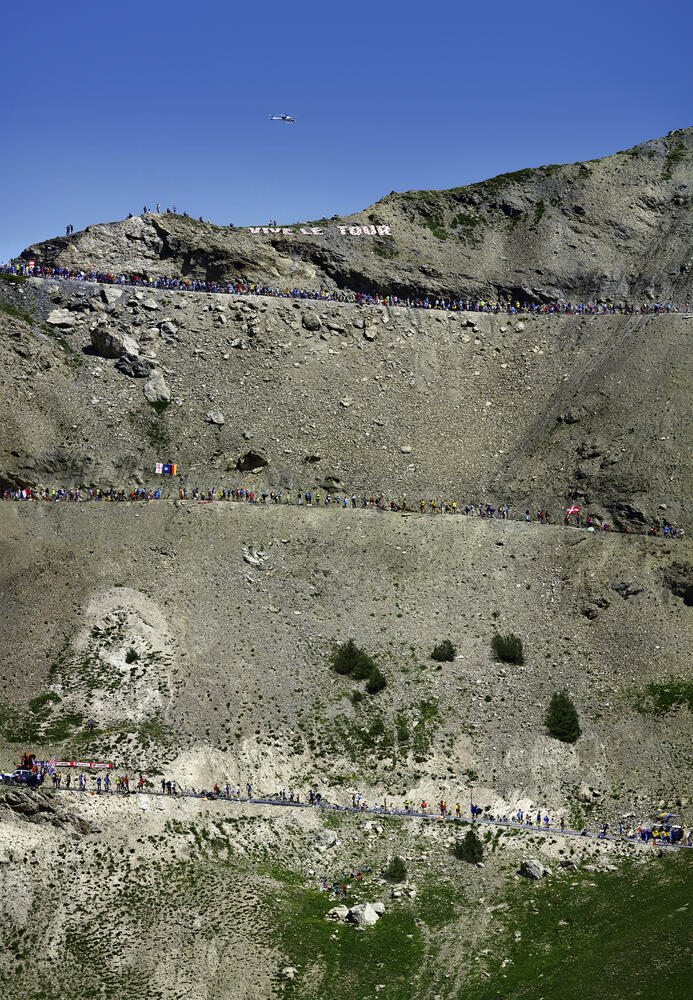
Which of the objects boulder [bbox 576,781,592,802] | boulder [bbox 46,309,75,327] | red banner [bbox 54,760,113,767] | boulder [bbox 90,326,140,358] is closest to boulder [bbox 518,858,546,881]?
boulder [bbox 576,781,592,802]

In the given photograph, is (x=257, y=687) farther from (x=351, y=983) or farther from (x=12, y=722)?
(x=351, y=983)

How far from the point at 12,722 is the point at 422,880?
2689cm

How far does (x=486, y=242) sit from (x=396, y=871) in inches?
3126

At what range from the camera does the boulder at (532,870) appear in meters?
54.7

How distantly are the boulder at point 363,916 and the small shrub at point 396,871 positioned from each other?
9.59 feet

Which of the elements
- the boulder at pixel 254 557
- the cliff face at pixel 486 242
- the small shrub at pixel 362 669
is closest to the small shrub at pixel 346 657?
the small shrub at pixel 362 669

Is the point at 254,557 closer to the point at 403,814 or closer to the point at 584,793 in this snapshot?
the point at 403,814

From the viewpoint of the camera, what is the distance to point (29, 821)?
5262cm

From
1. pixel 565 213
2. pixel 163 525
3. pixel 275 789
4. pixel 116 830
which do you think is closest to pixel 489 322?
pixel 565 213

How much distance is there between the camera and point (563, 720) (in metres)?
64.1

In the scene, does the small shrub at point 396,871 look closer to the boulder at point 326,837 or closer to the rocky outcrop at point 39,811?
the boulder at point 326,837

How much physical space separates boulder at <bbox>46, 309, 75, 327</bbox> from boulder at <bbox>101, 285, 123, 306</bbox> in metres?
3.85

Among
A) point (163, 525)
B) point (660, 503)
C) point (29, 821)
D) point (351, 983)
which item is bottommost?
point (351, 983)

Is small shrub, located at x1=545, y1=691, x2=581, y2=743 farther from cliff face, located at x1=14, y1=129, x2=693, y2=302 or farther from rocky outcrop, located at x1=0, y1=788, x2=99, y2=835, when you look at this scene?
cliff face, located at x1=14, y1=129, x2=693, y2=302
